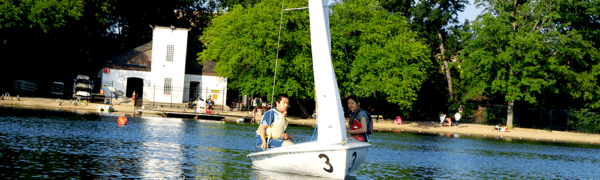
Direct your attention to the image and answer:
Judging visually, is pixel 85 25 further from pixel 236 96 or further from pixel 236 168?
pixel 236 168

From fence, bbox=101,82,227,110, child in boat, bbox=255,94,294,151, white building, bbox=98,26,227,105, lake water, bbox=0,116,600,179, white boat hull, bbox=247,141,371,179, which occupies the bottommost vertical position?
lake water, bbox=0,116,600,179

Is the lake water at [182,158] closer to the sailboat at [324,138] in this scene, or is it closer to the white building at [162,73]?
the sailboat at [324,138]

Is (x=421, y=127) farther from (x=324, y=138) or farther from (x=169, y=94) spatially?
(x=324, y=138)

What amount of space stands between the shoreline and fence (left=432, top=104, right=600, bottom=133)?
194 centimetres

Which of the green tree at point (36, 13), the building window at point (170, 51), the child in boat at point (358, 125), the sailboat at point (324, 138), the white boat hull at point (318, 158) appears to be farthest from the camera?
the building window at point (170, 51)

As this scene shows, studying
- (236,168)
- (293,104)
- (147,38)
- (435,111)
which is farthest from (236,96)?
(236,168)

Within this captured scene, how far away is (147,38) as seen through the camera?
7081cm

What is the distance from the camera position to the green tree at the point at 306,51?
46500 millimetres

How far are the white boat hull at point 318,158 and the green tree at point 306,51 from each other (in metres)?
31.2

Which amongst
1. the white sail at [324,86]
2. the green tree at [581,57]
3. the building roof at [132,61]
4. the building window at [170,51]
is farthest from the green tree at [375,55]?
the white sail at [324,86]

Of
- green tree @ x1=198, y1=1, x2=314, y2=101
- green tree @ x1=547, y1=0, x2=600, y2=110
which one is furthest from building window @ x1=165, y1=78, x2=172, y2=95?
green tree @ x1=547, y1=0, x2=600, y2=110

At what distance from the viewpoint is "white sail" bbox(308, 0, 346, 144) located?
45.8 feet

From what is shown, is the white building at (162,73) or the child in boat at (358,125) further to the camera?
the white building at (162,73)

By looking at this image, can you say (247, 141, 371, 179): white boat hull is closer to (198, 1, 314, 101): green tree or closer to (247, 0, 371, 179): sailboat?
(247, 0, 371, 179): sailboat
